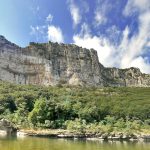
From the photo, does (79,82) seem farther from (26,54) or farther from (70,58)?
(26,54)

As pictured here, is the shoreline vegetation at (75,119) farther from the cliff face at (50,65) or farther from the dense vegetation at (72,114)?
the cliff face at (50,65)

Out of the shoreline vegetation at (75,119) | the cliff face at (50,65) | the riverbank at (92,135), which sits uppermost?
the cliff face at (50,65)

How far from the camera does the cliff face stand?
11025 centimetres

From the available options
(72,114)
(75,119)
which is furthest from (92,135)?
(72,114)

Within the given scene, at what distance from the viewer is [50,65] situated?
121625 mm

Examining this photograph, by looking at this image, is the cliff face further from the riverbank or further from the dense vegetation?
the riverbank

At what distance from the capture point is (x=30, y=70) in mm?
116812

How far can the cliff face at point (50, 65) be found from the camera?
110 metres

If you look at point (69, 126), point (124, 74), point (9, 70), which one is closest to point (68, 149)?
point (69, 126)

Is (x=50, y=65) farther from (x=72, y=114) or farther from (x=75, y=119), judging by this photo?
(x=75, y=119)

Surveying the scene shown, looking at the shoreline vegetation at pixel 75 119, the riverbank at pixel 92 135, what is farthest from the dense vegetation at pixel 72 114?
the riverbank at pixel 92 135

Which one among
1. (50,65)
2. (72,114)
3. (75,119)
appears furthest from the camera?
(50,65)

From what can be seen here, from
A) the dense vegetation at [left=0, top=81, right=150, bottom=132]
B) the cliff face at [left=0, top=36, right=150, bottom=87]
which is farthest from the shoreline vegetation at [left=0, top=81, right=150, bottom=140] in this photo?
the cliff face at [left=0, top=36, right=150, bottom=87]

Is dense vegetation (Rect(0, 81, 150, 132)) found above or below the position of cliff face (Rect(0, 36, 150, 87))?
below
